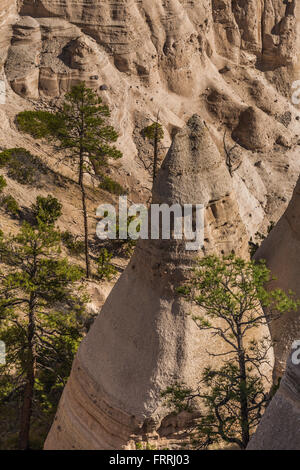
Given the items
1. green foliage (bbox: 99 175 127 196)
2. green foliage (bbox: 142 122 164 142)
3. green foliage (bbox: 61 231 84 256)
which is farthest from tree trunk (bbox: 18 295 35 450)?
green foliage (bbox: 142 122 164 142)

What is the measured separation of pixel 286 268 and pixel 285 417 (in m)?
5.86

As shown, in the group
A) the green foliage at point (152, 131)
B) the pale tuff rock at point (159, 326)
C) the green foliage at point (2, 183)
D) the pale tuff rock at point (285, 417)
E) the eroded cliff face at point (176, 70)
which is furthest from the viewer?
the eroded cliff face at point (176, 70)

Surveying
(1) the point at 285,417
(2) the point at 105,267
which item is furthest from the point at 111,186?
(1) the point at 285,417

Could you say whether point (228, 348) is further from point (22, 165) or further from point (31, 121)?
point (31, 121)

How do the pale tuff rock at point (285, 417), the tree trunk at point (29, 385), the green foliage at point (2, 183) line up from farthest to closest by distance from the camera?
the green foliage at point (2, 183)
the tree trunk at point (29, 385)
the pale tuff rock at point (285, 417)

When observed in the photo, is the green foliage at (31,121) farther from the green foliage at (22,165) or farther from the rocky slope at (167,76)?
the green foliage at (22,165)

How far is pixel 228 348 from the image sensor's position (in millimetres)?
13258

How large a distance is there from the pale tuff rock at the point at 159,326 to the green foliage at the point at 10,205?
18.8 meters

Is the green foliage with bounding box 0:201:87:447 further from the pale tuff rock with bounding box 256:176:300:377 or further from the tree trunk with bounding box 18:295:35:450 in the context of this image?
the pale tuff rock with bounding box 256:176:300:377

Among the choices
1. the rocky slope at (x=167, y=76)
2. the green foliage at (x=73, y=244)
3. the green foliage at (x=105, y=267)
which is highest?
the rocky slope at (x=167, y=76)

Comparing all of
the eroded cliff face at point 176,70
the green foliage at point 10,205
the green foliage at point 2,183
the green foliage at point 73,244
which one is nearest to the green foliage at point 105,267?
the green foliage at point 73,244

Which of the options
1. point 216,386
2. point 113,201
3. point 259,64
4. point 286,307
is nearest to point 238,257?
point 286,307

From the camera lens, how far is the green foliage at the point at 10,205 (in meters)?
30.9

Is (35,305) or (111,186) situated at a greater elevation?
(111,186)
